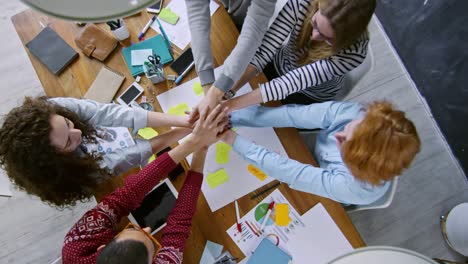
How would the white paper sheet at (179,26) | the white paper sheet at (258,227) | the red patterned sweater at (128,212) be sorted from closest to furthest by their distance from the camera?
the red patterned sweater at (128,212), the white paper sheet at (258,227), the white paper sheet at (179,26)

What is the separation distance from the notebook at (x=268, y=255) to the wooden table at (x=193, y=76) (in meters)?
0.06

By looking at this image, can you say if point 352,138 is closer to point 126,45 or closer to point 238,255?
point 238,255

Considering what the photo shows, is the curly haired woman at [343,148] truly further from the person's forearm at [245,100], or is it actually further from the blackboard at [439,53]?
the blackboard at [439,53]

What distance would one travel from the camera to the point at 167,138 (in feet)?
5.02

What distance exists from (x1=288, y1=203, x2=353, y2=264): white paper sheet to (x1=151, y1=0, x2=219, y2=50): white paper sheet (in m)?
1.00

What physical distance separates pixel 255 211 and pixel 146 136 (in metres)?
0.62

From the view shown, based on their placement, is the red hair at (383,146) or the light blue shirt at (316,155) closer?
the red hair at (383,146)

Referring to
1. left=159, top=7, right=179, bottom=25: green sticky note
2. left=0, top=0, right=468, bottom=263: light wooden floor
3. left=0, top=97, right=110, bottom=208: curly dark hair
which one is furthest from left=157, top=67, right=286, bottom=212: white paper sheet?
left=0, top=0, right=468, bottom=263: light wooden floor

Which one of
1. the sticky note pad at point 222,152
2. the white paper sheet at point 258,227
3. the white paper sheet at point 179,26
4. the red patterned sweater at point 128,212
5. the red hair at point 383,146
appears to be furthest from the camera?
the white paper sheet at point 179,26

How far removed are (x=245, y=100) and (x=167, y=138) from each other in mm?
400

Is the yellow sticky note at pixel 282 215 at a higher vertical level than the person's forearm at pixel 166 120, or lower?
lower

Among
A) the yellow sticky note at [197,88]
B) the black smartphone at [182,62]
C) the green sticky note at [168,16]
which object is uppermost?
the green sticky note at [168,16]

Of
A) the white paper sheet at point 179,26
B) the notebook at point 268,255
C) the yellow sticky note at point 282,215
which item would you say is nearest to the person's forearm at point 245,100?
the white paper sheet at point 179,26

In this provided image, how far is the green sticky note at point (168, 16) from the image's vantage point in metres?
1.64
